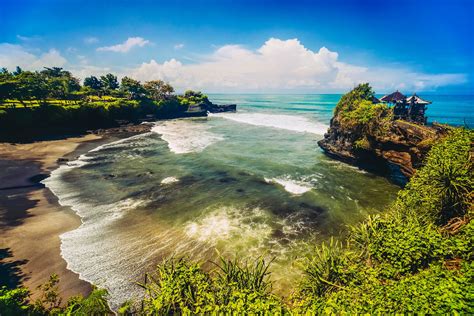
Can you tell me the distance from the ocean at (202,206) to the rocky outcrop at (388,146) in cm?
231

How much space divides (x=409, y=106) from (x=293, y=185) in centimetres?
2957

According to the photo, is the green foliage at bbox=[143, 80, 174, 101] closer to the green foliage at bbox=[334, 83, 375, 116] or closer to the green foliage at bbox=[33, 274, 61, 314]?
the green foliage at bbox=[334, 83, 375, 116]

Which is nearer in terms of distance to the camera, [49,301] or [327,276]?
[327,276]

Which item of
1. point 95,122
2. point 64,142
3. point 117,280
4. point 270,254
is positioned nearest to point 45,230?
point 117,280

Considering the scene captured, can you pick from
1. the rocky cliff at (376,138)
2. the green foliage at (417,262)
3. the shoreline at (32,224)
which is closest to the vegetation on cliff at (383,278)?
the green foliage at (417,262)

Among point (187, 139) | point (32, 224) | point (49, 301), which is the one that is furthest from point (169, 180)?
point (187, 139)

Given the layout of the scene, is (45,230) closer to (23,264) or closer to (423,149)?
(23,264)

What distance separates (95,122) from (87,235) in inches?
2121

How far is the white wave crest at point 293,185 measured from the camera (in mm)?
27359

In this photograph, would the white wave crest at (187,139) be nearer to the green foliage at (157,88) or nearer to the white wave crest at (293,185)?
the white wave crest at (293,185)

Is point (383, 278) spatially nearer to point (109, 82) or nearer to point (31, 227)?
point (31, 227)

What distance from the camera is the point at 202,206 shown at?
931 inches

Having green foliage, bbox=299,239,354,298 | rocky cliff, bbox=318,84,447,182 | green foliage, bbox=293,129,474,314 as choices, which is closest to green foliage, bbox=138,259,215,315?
green foliage, bbox=293,129,474,314

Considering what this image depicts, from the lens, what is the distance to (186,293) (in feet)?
29.3
